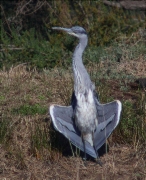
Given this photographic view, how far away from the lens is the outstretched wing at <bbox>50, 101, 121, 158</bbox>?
6.77 m

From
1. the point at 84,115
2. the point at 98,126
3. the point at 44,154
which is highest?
the point at 84,115

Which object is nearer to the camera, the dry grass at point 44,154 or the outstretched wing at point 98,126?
the dry grass at point 44,154

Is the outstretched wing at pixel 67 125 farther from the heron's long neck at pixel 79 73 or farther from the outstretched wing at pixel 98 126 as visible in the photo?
the heron's long neck at pixel 79 73

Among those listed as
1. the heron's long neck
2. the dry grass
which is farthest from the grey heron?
the dry grass

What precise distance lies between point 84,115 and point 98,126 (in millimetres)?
280

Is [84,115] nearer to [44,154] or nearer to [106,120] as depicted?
[106,120]

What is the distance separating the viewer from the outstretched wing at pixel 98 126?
677 centimetres

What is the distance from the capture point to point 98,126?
693 cm

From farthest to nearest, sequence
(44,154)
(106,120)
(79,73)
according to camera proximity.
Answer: (44,154)
(106,120)
(79,73)

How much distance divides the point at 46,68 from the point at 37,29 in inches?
143

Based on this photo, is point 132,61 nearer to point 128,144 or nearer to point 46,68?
point 46,68

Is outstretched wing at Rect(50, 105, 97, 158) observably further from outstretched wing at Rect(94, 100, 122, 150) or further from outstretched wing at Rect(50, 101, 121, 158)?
outstretched wing at Rect(94, 100, 122, 150)

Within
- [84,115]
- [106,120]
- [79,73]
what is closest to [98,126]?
[106,120]

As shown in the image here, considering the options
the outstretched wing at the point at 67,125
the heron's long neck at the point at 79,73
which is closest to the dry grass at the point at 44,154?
the outstretched wing at the point at 67,125
